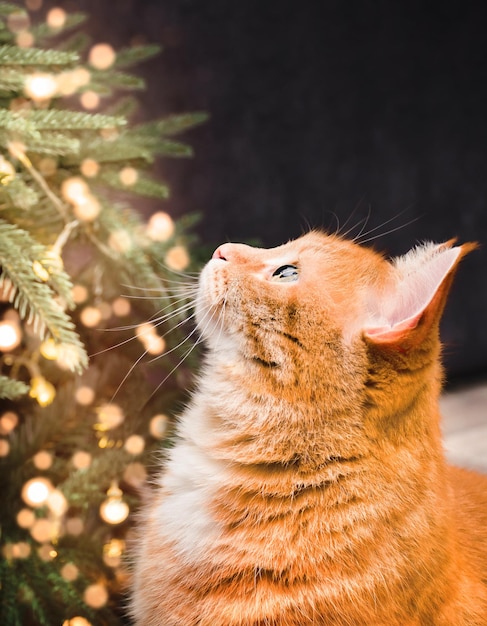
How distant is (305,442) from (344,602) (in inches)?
6.7

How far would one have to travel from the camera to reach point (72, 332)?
72 centimetres

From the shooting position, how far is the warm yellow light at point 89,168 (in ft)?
3.01

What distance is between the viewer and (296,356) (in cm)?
71

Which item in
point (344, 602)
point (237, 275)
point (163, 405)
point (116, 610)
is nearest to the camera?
point (344, 602)

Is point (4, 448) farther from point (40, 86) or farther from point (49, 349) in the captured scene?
point (40, 86)

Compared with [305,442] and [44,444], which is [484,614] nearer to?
[305,442]

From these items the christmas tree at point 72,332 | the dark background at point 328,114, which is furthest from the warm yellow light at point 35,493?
the dark background at point 328,114

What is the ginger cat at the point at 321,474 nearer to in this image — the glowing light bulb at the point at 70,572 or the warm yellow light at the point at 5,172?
the glowing light bulb at the point at 70,572

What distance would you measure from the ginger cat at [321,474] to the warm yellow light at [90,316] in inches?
10.5

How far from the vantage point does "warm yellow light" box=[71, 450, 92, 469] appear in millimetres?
885

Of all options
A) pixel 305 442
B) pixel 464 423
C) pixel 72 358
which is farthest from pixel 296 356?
pixel 464 423

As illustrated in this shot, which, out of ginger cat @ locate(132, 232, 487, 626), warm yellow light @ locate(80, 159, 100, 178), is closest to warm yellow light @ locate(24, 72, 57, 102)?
warm yellow light @ locate(80, 159, 100, 178)

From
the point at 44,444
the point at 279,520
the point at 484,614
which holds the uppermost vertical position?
the point at 44,444

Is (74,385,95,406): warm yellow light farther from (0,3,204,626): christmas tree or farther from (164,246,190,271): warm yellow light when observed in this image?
(164,246,190,271): warm yellow light
